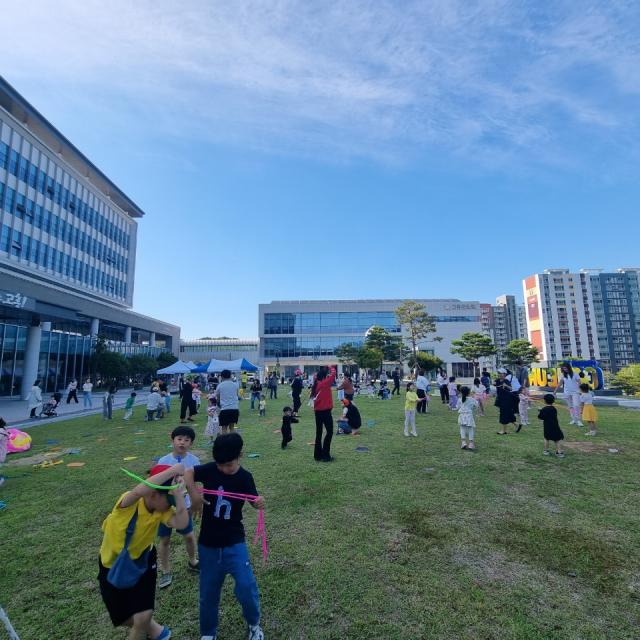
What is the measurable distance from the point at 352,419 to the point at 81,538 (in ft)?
25.1

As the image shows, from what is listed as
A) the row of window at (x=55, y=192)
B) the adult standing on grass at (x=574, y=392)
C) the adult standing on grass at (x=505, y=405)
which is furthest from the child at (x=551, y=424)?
the row of window at (x=55, y=192)

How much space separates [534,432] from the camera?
1078cm

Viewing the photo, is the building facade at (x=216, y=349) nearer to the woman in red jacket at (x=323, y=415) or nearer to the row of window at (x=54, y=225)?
the row of window at (x=54, y=225)

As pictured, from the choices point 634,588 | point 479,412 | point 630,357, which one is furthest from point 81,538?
point 630,357

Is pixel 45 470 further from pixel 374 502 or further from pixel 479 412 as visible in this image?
pixel 479 412

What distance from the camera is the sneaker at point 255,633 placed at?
8.73ft

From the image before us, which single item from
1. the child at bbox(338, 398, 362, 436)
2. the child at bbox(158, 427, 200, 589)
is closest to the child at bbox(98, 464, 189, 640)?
the child at bbox(158, 427, 200, 589)

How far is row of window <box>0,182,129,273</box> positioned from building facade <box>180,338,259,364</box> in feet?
120

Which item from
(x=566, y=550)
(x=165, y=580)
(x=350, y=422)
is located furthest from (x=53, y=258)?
(x=566, y=550)

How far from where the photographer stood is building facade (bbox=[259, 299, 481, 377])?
69062mm

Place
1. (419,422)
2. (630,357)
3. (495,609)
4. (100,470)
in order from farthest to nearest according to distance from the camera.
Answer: (630,357) < (419,422) < (100,470) < (495,609)

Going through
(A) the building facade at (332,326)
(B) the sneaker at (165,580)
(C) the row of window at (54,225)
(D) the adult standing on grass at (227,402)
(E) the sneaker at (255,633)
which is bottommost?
(B) the sneaker at (165,580)

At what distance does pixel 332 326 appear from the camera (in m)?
70.8

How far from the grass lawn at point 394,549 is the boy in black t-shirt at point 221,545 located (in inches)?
15.6
